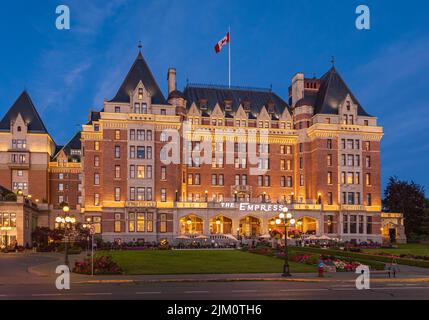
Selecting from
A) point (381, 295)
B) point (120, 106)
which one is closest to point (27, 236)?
point (120, 106)

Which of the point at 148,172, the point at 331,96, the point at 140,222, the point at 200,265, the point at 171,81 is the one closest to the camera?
the point at 200,265

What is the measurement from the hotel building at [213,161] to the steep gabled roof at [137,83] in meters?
0.19

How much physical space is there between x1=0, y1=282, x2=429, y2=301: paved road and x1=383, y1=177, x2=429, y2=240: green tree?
264ft

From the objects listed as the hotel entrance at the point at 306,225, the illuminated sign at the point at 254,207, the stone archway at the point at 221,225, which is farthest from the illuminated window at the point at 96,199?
the hotel entrance at the point at 306,225

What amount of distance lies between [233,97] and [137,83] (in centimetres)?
2128

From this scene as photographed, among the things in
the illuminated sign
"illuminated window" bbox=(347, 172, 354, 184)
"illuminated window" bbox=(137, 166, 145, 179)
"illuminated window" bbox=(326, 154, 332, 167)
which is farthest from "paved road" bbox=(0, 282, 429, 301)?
"illuminated window" bbox=(347, 172, 354, 184)

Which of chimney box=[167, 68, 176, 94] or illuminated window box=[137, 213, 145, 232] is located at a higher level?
chimney box=[167, 68, 176, 94]

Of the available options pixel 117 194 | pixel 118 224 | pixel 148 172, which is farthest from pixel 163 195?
pixel 118 224

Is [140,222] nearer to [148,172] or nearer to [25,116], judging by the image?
[148,172]

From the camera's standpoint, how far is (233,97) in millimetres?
105375

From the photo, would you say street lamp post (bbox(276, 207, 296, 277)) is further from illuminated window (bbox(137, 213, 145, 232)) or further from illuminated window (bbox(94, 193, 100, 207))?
illuminated window (bbox(94, 193, 100, 207))

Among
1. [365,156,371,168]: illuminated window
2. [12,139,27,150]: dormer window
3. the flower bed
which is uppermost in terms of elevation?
[12,139,27,150]: dormer window

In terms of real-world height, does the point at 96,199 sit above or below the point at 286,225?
above

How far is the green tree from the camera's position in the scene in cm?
10919
